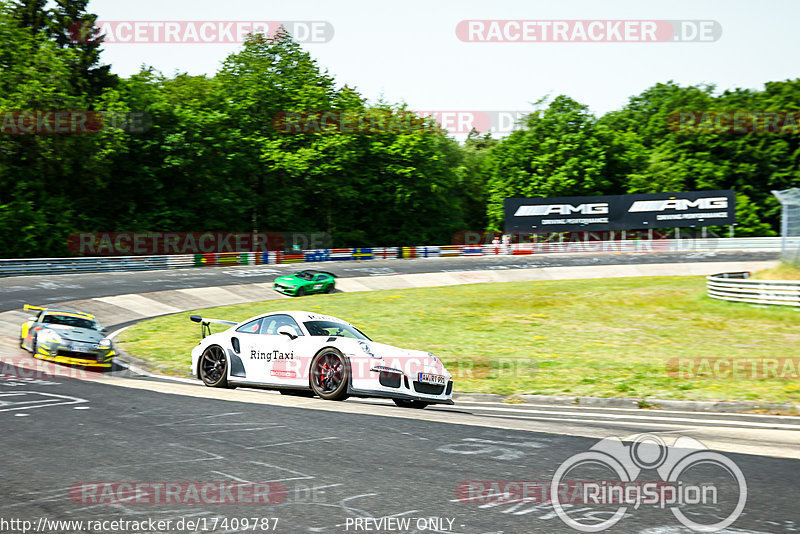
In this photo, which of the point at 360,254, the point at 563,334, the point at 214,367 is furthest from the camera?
the point at 360,254

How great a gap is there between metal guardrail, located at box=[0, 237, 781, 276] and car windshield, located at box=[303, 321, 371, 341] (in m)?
31.4

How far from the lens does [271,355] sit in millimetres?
12117

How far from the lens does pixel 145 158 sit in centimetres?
5638

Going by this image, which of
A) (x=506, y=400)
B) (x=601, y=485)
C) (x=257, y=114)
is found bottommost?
(x=506, y=400)

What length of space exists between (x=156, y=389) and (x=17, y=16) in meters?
54.7

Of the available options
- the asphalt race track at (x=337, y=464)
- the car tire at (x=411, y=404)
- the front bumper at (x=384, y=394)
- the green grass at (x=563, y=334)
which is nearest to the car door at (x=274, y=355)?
the asphalt race track at (x=337, y=464)

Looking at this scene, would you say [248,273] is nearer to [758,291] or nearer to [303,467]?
[758,291]

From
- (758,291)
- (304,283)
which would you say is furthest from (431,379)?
(304,283)

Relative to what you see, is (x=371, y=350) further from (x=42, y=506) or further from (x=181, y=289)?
(x=181, y=289)

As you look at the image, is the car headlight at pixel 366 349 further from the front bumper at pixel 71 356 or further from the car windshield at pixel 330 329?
the front bumper at pixel 71 356

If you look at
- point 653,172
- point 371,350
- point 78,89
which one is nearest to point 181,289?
point 371,350

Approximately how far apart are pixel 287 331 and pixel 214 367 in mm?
2039

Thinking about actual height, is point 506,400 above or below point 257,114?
below

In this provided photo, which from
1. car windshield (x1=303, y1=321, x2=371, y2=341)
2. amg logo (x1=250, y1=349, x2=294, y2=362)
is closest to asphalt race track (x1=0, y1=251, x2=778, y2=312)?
amg logo (x1=250, y1=349, x2=294, y2=362)
